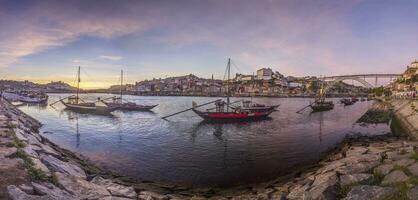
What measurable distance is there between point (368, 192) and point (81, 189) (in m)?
8.42

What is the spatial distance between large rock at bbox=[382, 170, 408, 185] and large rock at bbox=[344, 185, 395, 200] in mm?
652

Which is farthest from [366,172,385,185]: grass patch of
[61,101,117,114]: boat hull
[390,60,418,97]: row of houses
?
[390,60,418,97]: row of houses

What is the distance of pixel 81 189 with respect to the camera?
9.13 m

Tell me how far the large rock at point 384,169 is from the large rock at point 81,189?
8571 mm

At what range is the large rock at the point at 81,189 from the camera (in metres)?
8.73

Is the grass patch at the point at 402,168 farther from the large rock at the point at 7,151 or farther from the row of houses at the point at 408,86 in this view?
the row of houses at the point at 408,86

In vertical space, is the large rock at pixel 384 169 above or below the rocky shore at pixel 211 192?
above

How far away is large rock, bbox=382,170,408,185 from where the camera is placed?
7.37 meters

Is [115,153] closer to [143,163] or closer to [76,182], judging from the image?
[143,163]

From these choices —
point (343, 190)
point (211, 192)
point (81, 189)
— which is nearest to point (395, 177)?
point (343, 190)

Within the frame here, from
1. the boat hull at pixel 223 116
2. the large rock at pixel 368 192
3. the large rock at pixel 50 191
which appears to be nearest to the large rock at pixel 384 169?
the large rock at pixel 368 192

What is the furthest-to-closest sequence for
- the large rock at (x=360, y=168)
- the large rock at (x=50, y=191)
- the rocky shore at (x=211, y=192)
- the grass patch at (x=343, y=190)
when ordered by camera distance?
the large rock at (x=360, y=168) < the grass patch at (x=343, y=190) < the large rock at (x=50, y=191) < the rocky shore at (x=211, y=192)

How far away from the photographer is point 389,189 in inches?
268

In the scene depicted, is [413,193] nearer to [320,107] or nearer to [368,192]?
[368,192]
